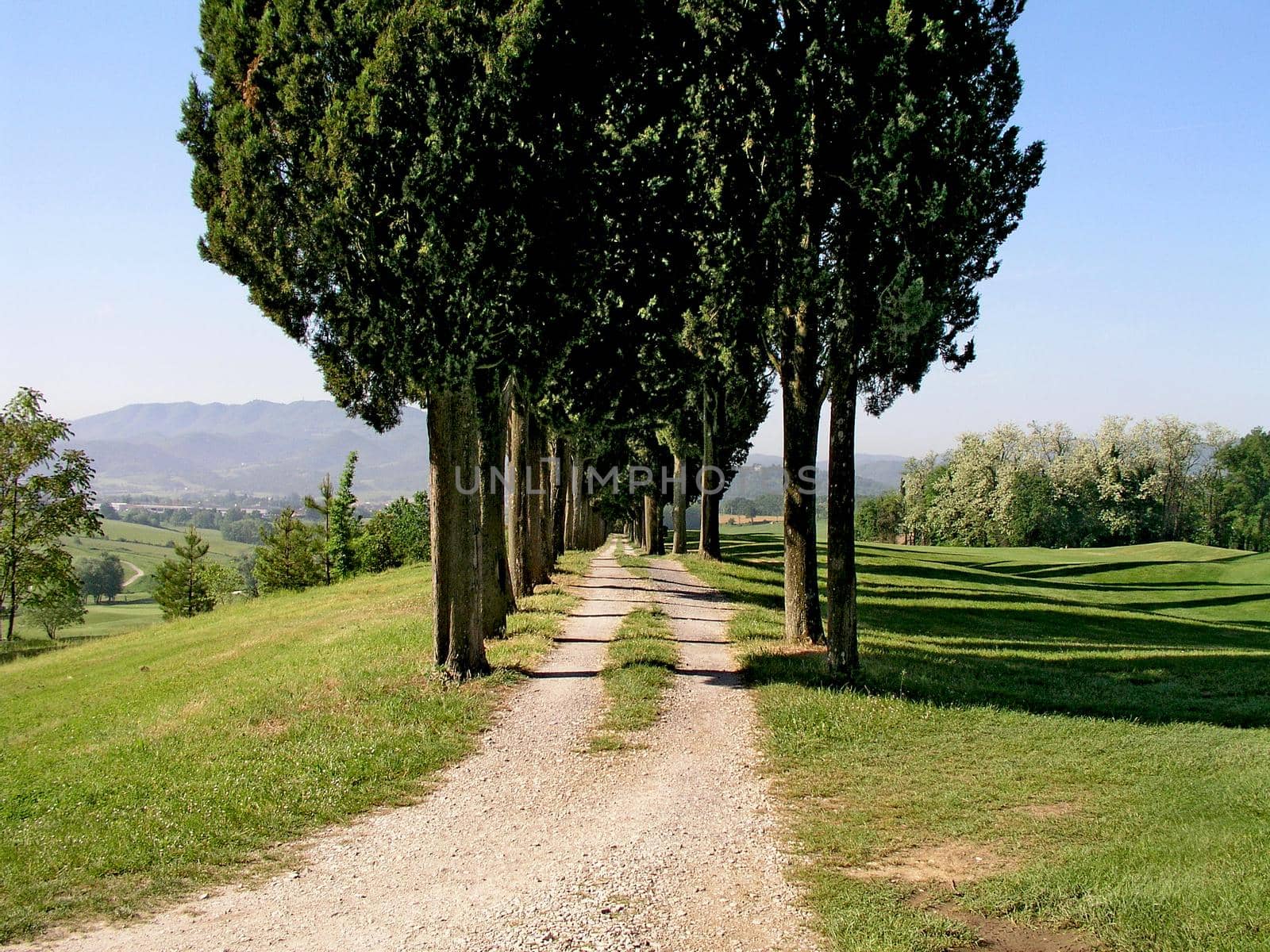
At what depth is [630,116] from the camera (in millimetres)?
15758

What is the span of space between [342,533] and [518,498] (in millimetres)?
45258

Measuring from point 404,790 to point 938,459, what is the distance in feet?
389

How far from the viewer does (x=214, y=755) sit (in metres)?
10.4

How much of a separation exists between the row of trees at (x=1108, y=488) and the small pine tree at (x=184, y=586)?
72.7 m

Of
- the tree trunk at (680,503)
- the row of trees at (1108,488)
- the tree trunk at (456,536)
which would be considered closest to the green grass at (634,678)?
the tree trunk at (456,536)

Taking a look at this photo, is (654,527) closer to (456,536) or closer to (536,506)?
(536,506)

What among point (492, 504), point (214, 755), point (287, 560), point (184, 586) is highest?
point (492, 504)

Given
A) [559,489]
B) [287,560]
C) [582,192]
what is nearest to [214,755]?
[582,192]

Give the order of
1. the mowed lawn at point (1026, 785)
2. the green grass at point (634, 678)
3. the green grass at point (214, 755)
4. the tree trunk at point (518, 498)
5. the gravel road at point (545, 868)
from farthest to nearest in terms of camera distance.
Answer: the tree trunk at point (518, 498) → the green grass at point (634, 678) → the green grass at point (214, 755) → the mowed lawn at point (1026, 785) → the gravel road at point (545, 868)

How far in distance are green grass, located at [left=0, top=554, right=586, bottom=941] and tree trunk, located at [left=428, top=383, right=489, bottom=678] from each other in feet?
1.75

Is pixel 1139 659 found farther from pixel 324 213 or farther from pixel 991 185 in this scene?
pixel 324 213

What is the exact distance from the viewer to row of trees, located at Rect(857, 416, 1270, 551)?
86.4 metres

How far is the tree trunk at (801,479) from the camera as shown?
16516mm

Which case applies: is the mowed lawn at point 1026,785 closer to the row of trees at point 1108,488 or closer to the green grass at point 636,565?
the green grass at point 636,565
